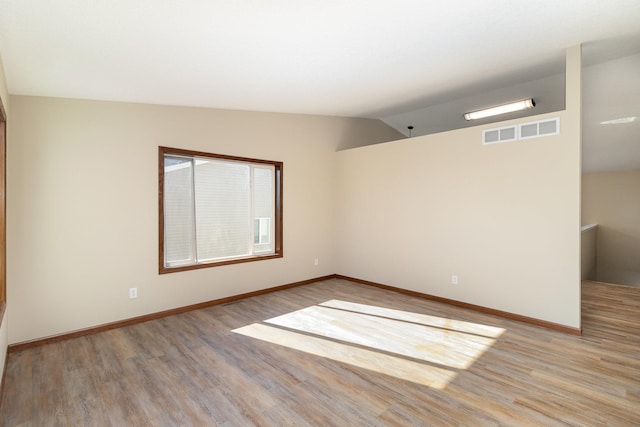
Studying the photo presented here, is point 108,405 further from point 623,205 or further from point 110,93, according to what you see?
point 623,205

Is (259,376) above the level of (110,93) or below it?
below

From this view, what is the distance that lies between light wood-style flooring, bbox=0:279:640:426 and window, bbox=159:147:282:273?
34.6 inches

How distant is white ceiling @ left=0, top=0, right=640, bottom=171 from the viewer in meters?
1.95

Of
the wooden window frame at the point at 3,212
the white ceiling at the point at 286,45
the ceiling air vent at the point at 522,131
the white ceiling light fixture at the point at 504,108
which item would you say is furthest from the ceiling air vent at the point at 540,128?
the wooden window frame at the point at 3,212

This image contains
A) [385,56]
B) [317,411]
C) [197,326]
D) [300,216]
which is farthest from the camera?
[300,216]

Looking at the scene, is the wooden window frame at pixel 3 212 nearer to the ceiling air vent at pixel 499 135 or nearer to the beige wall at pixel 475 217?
the beige wall at pixel 475 217

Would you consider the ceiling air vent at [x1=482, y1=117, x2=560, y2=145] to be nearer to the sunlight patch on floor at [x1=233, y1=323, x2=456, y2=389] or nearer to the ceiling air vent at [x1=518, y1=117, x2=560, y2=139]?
the ceiling air vent at [x1=518, y1=117, x2=560, y2=139]

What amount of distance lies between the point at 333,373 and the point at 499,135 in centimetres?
333

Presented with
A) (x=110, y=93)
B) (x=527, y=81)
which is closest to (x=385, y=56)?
(x=527, y=81)

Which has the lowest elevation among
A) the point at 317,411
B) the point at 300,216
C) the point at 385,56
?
the point at 317,411

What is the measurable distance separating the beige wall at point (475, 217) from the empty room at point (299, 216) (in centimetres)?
3

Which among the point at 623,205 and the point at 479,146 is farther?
the point at 623,205

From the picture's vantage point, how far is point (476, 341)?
3072 mm

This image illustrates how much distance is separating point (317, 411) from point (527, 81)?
4.45 meters
